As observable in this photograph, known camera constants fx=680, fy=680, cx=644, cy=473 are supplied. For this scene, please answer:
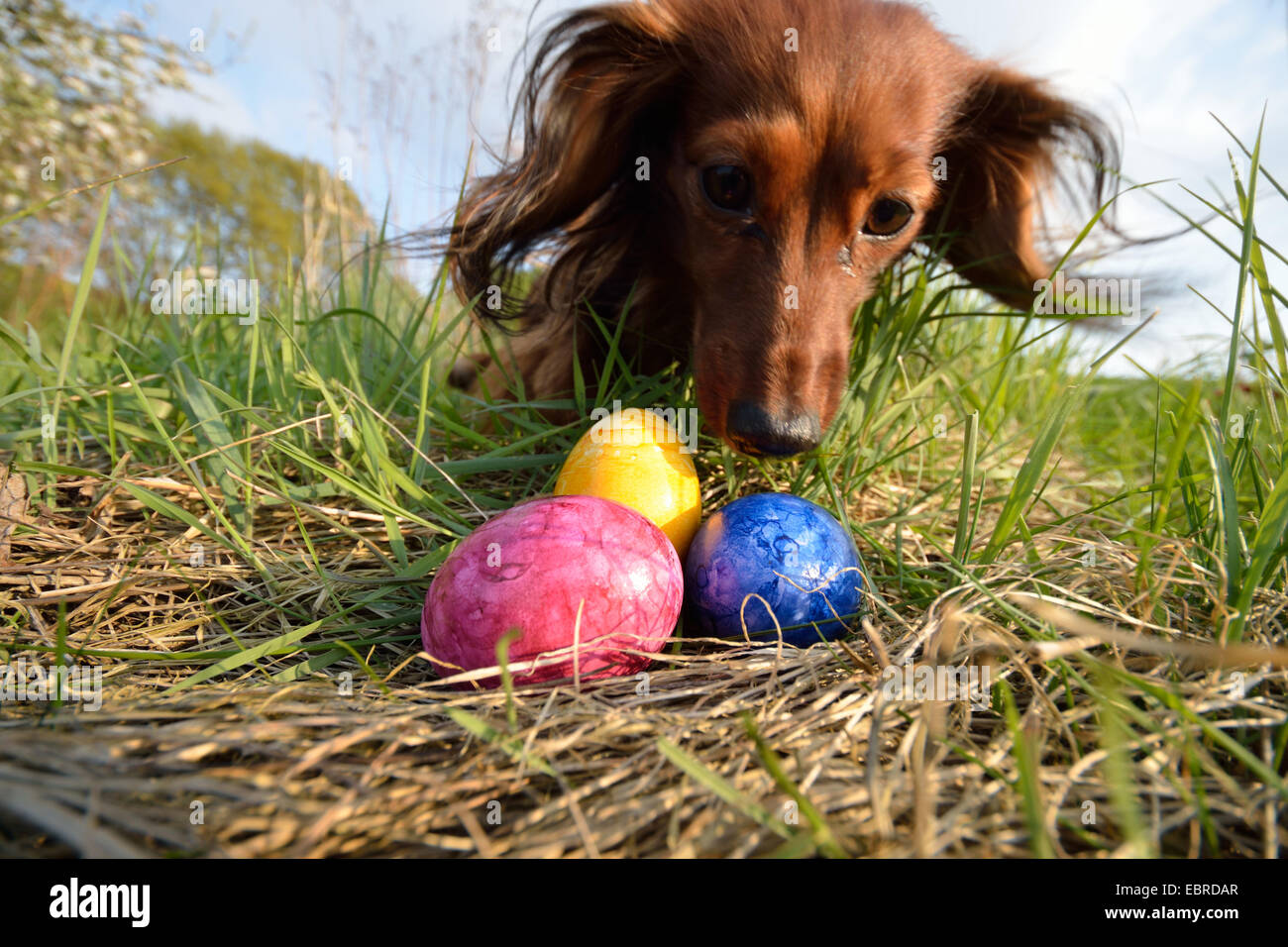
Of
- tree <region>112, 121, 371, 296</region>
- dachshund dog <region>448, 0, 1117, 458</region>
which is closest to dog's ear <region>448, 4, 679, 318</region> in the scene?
dachshund dog <region>448, 0, 1117, 458</region>

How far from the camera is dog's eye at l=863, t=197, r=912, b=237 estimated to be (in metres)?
1.89

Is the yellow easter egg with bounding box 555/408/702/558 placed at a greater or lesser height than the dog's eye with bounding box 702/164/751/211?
lesser

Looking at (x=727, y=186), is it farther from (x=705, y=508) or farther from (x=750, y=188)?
(x=705, y=508)

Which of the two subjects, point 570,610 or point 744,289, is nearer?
point 570,610

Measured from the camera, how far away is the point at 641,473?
61.8 inches

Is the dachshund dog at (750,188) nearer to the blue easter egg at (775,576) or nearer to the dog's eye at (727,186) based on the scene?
the dog's eye at (727,186)

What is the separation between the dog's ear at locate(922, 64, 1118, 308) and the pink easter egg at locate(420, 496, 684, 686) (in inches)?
67.5

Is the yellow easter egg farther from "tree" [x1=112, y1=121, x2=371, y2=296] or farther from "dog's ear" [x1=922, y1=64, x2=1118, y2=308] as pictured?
"tree" [x1=112, y1=121, x2=371, y2=296]

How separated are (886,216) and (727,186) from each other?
47 centimetres

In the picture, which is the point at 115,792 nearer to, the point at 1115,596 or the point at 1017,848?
the point at 1017,848

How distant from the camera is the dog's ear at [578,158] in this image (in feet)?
6.39
